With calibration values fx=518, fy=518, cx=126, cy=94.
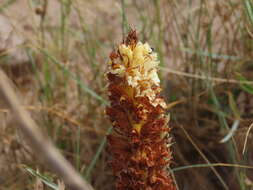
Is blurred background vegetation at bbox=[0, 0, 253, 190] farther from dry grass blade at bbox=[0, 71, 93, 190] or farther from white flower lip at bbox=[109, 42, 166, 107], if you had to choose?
dry grass blade at bbox=[0, 71, 93, 190]

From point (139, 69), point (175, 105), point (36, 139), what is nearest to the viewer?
point (36, 139)

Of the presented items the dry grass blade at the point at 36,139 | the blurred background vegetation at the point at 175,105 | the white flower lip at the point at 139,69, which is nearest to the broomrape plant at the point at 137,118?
the white flower lip at the point at 139,69

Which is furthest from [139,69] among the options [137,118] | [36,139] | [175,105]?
[175,105]

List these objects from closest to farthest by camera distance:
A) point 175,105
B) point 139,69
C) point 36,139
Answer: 1. point 36,139
2. point 139,69
3. point 175,105

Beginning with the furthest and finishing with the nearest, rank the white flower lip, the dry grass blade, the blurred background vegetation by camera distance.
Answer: the blurred background vegetation → the white flower lip → the dry grass blade

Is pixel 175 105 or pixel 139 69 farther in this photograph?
pixel 175 105

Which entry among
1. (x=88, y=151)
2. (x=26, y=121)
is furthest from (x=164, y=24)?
(x=26, y=121)

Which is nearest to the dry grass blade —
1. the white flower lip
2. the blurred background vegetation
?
the white flower lip

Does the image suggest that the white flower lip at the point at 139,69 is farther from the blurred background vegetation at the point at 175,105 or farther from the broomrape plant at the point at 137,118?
the blurred background vegetation at the point at 175,105

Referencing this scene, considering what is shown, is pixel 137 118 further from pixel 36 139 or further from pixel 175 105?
pixel 175 105
